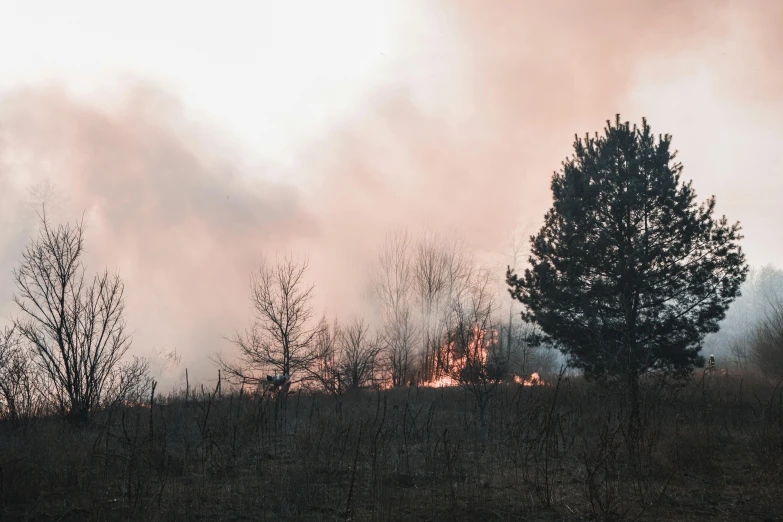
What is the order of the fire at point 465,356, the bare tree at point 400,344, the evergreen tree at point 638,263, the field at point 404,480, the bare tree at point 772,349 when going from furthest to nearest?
the bare tree at point 400,344
the bare tree at point 772,349
the evergreen tree at point 638,263
the fire at point 465,356
the field at point 404,480

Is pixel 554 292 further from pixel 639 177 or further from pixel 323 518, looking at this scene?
pixel 323 518

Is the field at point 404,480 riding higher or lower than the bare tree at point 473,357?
lower

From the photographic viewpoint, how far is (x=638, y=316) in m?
15.6

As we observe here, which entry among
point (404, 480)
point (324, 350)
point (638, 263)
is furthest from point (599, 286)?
point (324, 350)

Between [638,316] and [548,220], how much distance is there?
4.59m

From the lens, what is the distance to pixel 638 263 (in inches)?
599

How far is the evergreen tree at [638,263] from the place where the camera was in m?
15.1

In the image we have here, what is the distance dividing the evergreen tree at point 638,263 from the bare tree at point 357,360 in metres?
14.5

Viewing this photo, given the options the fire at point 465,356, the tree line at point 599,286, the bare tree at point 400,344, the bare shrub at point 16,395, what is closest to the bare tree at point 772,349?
the tree line at point 599,286

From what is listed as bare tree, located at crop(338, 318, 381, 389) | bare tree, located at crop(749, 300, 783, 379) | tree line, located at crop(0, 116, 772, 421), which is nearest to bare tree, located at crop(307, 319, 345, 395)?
bare tree, located at crop(338, 318, 381, 389)

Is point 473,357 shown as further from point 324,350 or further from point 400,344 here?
point 400,344

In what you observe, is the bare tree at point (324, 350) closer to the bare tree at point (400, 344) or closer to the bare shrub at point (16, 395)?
the bare tree at point (400, 344)

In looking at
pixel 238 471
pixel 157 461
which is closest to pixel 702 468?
pixel 238 471

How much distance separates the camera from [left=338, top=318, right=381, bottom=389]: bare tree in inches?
1117
